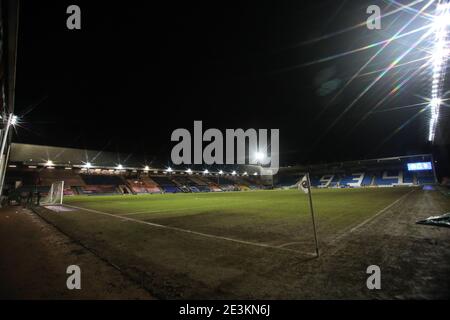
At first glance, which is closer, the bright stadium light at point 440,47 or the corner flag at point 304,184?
the corner flag at point 304,184

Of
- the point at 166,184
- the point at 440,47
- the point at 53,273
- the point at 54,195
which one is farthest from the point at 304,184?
the point at 166,184

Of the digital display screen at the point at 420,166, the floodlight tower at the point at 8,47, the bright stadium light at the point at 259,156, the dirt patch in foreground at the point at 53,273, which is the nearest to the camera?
the dirt patch in foreground at the point at 53,273

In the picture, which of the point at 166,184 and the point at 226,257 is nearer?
the point at 226,257

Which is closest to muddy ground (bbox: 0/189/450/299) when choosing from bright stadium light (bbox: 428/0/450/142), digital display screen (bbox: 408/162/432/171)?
bright stadium light (bbox: 428/0/450/142)

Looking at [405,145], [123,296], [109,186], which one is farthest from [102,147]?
[405,145]

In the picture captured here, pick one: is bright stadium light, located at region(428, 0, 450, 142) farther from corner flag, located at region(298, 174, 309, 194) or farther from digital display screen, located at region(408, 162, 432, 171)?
digital display screen, located at region(408, 162, 432, 171)

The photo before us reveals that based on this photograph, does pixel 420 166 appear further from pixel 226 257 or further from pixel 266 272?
pixel 266 272

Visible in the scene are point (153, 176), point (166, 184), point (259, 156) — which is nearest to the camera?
point (166, 184)

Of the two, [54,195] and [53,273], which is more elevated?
[53,273]

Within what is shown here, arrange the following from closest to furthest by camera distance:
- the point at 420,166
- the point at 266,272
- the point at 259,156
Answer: the point at 266,272, the point at 420,166, the point at 259,156

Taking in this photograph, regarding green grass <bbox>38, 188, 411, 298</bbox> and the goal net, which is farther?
the goal net

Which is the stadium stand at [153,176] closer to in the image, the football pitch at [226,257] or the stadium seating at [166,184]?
the stadium seating at [166,184]

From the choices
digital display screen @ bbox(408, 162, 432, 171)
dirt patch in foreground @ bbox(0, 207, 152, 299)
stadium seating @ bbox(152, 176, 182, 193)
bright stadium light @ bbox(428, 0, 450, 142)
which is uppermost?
bright stadium light @ bbox(428, 0, 450, 142)

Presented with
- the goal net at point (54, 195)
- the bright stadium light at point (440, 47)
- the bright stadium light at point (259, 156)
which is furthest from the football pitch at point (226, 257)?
the bright stadium light at point (259, 156)
